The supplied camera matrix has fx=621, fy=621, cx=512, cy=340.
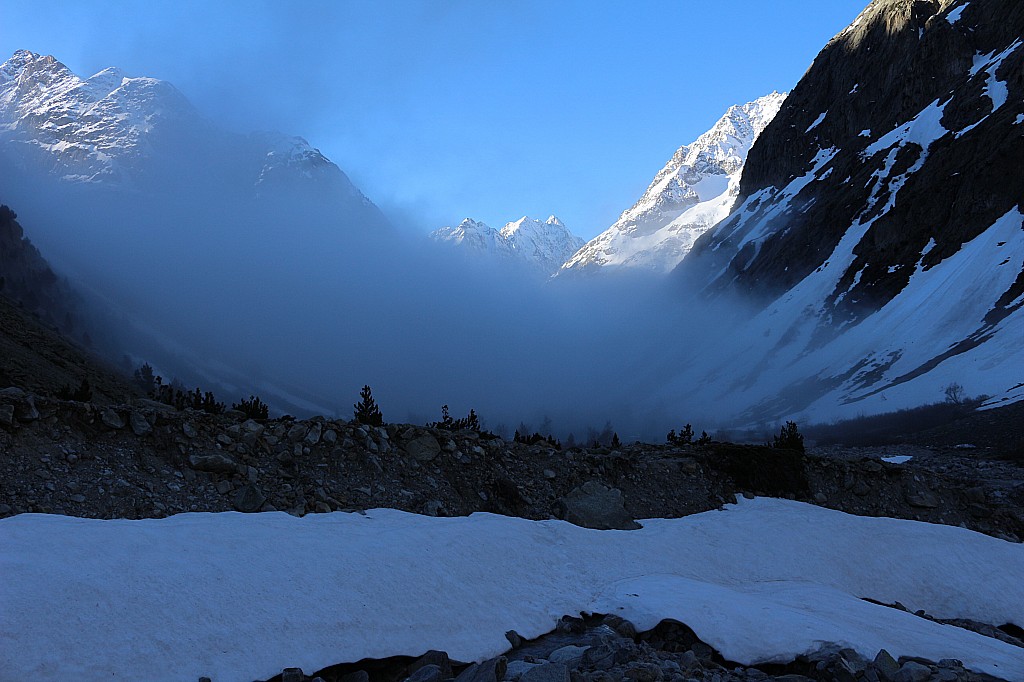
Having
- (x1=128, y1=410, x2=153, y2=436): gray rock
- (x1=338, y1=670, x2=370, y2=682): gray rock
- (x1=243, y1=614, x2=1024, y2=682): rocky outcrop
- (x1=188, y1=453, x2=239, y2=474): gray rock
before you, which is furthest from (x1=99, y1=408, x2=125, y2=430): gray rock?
(x1=338, y1=670, x2=370, y2=682): gray rock

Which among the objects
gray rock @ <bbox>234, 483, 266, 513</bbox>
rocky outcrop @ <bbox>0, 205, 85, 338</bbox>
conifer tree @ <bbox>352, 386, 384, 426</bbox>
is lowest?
gray rock @ <bbox>234, 483, 266, 513</bbox>

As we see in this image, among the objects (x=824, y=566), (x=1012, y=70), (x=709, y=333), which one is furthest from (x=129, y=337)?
(x=1012, y=70)

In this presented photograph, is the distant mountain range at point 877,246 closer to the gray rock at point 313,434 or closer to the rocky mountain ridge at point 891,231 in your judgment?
the rocky mountain ridge at point 891,231

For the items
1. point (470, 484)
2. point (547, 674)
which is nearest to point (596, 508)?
point (470, 484)

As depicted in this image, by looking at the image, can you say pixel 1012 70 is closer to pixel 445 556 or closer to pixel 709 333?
pixel 709 333

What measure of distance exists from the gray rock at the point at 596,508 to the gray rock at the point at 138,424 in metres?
9.08

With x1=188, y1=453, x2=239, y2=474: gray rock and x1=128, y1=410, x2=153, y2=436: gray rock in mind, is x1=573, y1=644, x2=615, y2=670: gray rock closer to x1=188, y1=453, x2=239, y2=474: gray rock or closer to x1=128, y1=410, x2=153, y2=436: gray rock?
x1=188, y1=453, x2=239, y2=474: gray rock

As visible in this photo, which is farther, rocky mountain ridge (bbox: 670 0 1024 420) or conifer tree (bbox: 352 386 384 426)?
rocky mountain ridge (bbox: 670 0 1024 420)

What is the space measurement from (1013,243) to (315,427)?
8784 centimetres

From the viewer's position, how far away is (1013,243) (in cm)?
7331

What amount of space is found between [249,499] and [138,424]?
114 inches

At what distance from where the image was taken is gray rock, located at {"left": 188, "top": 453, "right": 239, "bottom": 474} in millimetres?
12336

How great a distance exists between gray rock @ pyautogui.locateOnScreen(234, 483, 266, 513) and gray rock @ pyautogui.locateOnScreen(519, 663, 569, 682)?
744 cm

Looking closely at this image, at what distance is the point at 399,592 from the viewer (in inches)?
317
